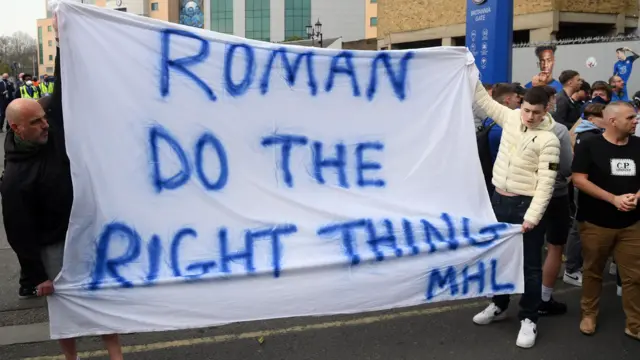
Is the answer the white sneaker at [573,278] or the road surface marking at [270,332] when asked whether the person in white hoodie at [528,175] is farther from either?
the white sneaker at [573,278]

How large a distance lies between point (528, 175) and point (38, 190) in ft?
9.89

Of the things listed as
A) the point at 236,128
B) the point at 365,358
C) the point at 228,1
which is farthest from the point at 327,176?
the point at 228,1

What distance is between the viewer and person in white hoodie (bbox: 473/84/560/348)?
378 centimetres

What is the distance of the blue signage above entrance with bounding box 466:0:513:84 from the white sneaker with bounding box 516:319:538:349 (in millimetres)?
5715

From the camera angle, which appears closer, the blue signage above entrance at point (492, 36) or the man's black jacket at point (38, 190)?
the man's black jacket at point (38, 190)

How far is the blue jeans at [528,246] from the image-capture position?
394 centimetres

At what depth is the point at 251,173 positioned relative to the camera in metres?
3.47

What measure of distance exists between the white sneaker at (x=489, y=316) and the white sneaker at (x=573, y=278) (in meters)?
1.36

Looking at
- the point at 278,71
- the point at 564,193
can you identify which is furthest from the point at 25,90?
the point at 564,193

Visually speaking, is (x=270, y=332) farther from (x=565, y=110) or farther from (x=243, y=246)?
(x=565, y=110)

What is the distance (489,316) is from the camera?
4359 millimetres

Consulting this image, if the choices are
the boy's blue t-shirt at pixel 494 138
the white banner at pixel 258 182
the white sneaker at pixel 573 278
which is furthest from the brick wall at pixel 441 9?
the white banner at pixel 258 182

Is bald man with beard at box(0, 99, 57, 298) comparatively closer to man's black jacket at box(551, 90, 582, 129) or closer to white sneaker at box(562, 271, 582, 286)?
white sneaker at box(562, 271, 582, 286)

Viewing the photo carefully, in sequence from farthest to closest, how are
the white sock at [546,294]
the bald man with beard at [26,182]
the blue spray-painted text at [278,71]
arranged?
the white sock at [546,294]
the blue spray-painted text at [278,71]
the bald man with beard at [26,182]
